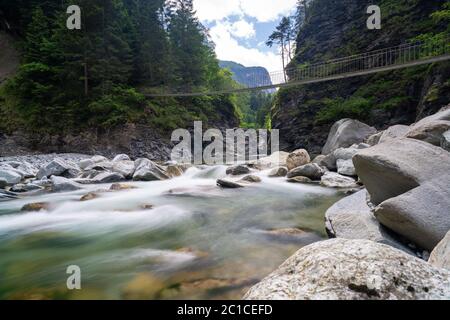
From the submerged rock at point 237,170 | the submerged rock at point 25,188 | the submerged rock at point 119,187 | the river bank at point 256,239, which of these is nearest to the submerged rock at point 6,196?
the river bank at point 256,239

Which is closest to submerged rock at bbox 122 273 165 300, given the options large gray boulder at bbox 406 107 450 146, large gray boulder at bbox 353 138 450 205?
large gray boulder at bbox 353 138 450 205

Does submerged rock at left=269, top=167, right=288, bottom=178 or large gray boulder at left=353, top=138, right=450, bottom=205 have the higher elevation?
large gray boulder at left=353, top=138, right=450, bottom=205

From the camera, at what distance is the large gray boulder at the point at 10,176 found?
28.7 feet

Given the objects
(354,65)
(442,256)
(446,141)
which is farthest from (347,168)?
(354,65)

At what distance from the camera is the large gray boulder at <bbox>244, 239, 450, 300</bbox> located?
4.45ft

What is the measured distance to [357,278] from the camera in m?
1.43

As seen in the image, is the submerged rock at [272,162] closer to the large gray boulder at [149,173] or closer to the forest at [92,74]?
the large gray boulder at [149,173]

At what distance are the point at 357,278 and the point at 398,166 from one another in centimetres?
218

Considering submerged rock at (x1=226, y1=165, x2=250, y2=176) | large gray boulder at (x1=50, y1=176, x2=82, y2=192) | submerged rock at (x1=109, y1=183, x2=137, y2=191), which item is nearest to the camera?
large gray boulder at (x1=50, y1=176, x2=82, y2=192)

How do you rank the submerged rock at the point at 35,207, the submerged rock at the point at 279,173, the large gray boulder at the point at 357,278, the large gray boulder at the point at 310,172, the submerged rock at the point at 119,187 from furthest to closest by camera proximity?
the submerged rock at the point at 279,173 < the large gray boulder at the point at 310,172 < the submerged rock at the point at 119,187 < the submerged rock at the point at 35,207 < the large gray boulder at the point at 357,278

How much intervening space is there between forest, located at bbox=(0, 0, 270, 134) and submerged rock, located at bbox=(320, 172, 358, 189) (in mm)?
14702

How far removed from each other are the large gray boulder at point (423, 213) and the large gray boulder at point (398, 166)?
19 cm

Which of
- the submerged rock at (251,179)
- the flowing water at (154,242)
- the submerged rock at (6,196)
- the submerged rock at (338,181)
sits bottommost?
the flowing water at (154,242)

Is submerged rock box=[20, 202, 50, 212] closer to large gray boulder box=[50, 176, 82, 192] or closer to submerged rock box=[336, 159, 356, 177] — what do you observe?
large gray boulder box=[50, 176, 82, 192]
